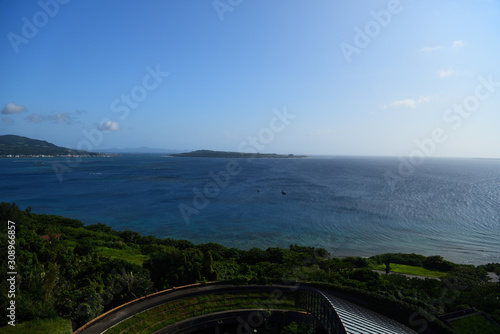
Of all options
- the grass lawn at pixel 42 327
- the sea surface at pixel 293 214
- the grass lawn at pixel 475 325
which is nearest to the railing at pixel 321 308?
the grass lawn at pixel 475 325

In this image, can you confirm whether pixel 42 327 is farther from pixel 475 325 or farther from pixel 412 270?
pixel 412 270

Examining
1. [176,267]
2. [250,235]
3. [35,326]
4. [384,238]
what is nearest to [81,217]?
[250,235]

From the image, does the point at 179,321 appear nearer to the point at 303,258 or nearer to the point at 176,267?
the point at 176,267

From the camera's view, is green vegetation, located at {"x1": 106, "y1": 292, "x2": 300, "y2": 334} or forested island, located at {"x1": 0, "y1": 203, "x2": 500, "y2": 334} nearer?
forested island, located at {"x1": 0, "y1": 203, "x2": 500, "y2": 334}

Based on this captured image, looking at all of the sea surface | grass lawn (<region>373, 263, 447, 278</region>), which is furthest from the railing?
the sea surface

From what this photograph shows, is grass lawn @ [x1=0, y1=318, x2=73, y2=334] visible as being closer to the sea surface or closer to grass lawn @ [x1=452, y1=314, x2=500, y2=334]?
grass lawn @ [x1=452, y1=314, x2=500, y2=334]

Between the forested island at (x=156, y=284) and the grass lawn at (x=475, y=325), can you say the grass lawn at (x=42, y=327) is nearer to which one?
the forested island at (x=156, y=284)

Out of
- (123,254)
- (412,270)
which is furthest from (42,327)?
(412,270)
